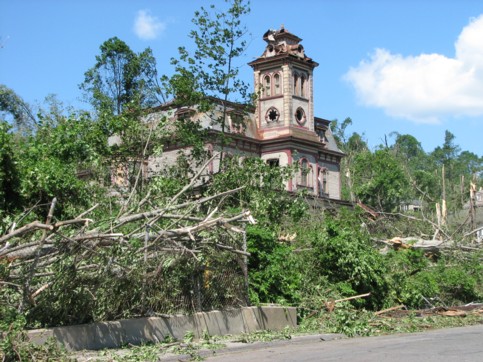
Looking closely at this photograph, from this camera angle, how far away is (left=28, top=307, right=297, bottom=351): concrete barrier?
11258 millimetres

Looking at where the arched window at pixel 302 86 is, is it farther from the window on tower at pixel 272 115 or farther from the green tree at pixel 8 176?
the green tree at pixel 8 176

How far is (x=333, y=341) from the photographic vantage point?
45.2 ft

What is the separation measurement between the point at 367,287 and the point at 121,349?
8.01 meters

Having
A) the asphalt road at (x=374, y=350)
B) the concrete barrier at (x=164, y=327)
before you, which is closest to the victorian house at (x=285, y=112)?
the concrete barrier at (x=164, y=327)

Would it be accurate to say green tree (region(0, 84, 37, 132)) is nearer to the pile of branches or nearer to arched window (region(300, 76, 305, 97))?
arched window (region(300, 76, 305, 97))

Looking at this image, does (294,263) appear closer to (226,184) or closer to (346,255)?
(346,255)

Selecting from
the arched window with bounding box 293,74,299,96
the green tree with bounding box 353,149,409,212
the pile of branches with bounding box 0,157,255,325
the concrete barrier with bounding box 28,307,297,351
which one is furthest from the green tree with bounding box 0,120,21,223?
the green tree with bounding box 353,149,409,212

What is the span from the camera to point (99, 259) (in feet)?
38.5

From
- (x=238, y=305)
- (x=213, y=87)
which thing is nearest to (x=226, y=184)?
(x=213, y=87)

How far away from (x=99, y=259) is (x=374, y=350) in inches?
184

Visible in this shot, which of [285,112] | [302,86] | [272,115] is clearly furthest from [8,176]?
[302,86]

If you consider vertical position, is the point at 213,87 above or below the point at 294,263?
above

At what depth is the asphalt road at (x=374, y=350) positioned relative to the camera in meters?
10.5

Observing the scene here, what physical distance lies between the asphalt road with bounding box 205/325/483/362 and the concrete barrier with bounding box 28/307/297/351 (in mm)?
1293
